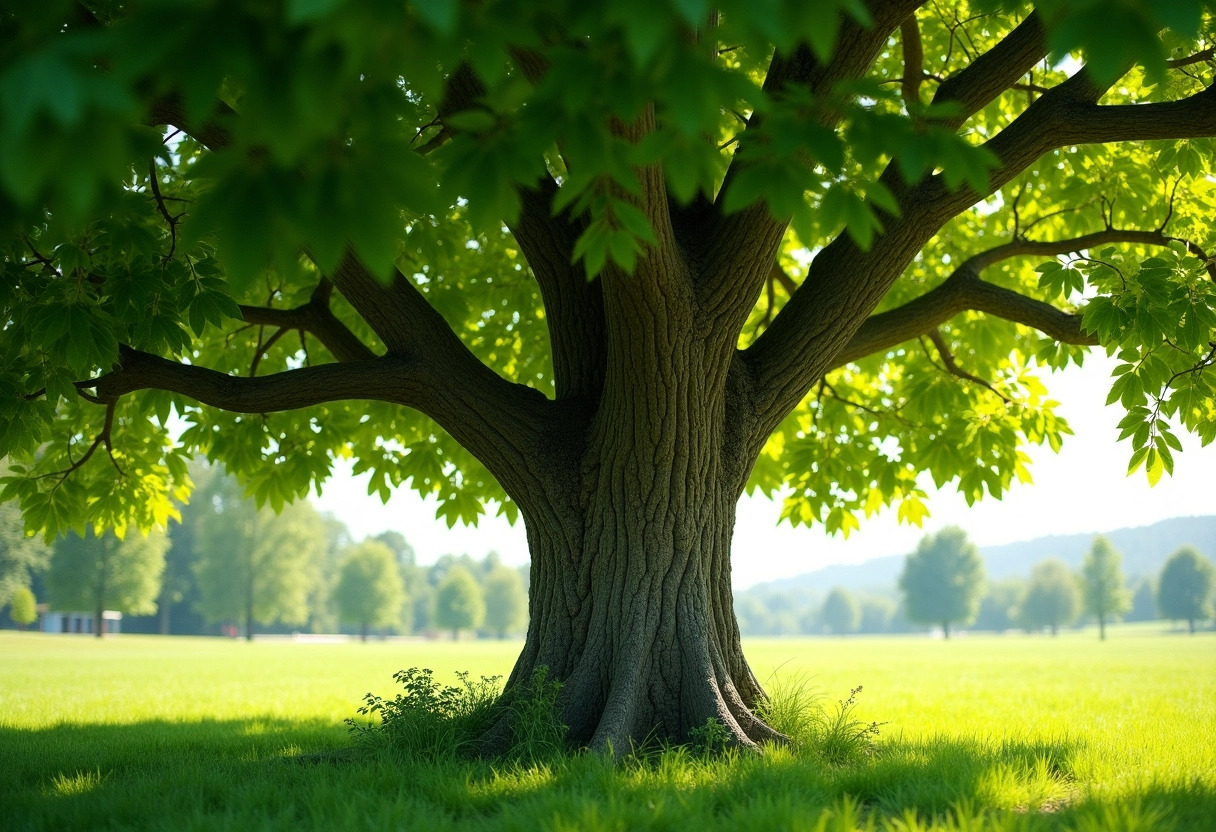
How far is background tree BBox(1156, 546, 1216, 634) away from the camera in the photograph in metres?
88.4

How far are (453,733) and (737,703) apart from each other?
1.70 metres

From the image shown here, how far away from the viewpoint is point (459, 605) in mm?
97500

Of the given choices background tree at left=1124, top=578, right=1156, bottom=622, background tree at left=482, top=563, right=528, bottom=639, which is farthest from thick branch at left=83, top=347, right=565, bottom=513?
background tree at left=1124, top=578, right=1156, bottom=622

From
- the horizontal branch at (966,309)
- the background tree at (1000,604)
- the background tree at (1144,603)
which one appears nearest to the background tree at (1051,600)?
the background tree at (1000,604)

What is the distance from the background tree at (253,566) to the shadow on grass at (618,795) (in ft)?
196

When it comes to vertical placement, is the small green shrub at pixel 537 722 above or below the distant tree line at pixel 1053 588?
above

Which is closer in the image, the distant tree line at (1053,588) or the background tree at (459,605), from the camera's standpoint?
the distant tree line at (1053,588)

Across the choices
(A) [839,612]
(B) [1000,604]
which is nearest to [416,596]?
(A) [839,612]

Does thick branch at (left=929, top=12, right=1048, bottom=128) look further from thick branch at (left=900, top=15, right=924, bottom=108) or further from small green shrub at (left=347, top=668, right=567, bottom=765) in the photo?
small green shrub at (left=347, top=668, right=567, bottom=765)

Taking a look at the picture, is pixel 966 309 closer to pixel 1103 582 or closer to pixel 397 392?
pixel 397 392

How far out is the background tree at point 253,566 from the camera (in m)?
61.2

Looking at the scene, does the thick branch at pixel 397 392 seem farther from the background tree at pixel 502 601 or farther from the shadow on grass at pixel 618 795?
the background tree at pixel 502 601

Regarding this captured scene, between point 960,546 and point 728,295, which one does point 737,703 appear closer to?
point 728,295

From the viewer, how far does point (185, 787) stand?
4621mm
